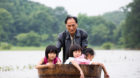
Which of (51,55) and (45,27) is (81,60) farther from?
(45,27)

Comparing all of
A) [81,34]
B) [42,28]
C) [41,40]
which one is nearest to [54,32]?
[42,28]

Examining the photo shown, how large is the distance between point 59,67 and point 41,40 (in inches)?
3218

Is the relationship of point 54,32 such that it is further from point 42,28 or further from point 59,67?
point 59,67

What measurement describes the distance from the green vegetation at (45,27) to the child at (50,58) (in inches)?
2497

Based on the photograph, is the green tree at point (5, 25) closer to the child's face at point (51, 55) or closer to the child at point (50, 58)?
the child at point (50, 58)

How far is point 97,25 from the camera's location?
109m

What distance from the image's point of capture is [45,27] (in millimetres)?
95875

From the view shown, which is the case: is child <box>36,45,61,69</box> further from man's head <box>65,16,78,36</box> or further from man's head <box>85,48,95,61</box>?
man's head <box>65,16,78,36</box>

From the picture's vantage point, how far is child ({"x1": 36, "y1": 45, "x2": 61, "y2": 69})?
588cm

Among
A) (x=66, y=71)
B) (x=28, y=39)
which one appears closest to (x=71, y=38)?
(x=66, y=71)

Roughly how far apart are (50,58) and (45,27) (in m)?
90.2

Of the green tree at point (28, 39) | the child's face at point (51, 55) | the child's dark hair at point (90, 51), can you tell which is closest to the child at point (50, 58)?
the child's face at point (51, 55)

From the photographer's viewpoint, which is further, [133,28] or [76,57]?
[133,28]

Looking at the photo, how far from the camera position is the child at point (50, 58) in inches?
231
